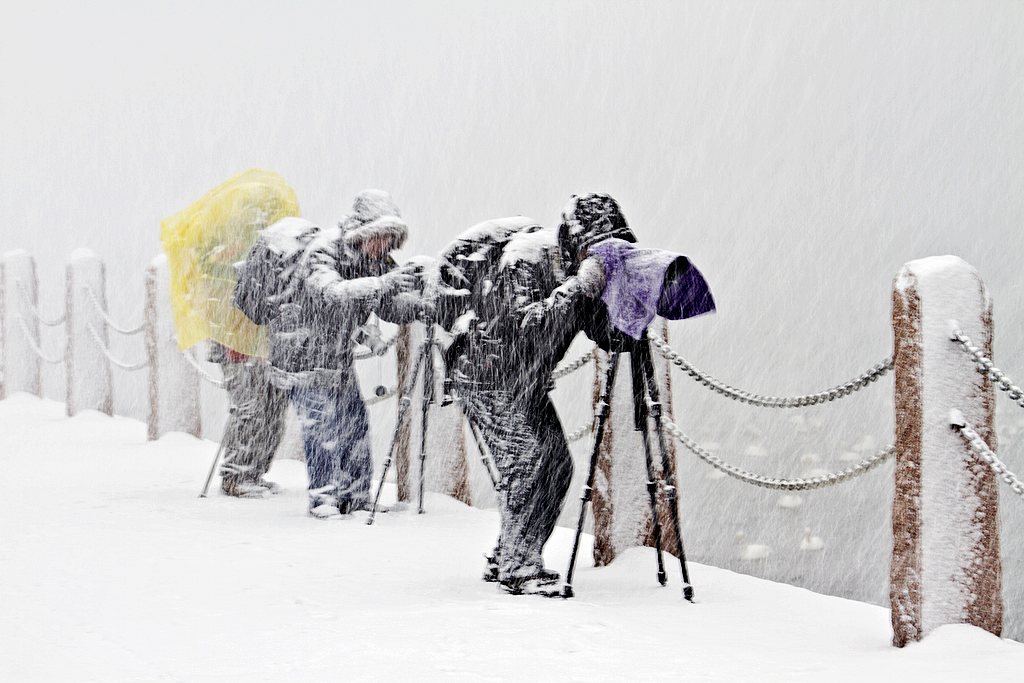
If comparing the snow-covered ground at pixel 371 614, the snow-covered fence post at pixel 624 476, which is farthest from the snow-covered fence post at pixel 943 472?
the snow-covered fence post at pixel 624 476

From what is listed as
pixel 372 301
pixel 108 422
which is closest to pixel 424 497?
pixel 372 301

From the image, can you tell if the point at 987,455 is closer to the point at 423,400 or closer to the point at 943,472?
the point at 943,472

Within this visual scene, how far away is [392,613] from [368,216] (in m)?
2.88

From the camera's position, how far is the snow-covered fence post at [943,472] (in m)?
4.21

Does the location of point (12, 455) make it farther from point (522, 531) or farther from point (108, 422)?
point (522, 531)

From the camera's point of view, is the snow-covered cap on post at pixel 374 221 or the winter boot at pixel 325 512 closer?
the snow-covered cap on post at pixel 374 221

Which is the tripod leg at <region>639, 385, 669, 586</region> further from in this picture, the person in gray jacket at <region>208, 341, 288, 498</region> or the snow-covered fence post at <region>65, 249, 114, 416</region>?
the snow-covered fence post at <region>65, 249, 114, 416</region>

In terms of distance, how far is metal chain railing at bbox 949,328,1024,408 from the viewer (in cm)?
410

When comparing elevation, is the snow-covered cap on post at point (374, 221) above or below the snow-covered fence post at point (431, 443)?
above

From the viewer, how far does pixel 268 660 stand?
411 centimetres

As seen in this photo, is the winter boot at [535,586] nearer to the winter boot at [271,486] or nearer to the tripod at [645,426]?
the tripod at [645,426]

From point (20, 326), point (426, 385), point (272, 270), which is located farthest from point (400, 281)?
point (20, 326)

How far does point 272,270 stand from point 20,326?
30.6 ft

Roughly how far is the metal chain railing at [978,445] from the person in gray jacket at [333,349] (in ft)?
11.6
